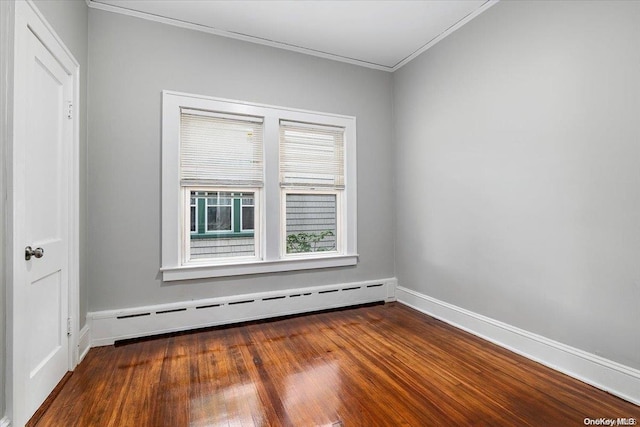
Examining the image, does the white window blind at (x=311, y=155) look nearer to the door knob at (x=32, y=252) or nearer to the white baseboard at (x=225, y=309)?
the white baseboard at (x=225, y=309)

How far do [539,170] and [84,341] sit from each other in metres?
3.92

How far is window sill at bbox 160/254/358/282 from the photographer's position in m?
2.97

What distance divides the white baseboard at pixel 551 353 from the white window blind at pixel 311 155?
1885 millimetres

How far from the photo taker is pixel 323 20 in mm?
3023

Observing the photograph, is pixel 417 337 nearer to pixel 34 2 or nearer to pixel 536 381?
pixel 536 381

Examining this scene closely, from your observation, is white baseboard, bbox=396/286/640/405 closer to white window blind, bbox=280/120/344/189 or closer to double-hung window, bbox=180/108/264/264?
white window blind, bbox=280/120/344/189

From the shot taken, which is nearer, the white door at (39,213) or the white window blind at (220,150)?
the white door at (39,213)

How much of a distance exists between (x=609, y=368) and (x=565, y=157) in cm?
144

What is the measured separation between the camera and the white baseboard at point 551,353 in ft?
6.36

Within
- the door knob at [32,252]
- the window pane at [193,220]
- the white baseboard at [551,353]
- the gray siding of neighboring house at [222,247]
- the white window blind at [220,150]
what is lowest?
the white baseboard at [551,353]

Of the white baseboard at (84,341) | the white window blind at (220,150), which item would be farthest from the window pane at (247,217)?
the white baseboard at (84,341)

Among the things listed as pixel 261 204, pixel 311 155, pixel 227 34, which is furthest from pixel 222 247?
pixel 227 34

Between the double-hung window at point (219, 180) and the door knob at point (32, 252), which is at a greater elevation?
the double-hung window at point (219, 180)

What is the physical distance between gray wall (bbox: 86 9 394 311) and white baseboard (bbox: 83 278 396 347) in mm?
88
